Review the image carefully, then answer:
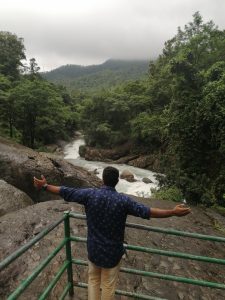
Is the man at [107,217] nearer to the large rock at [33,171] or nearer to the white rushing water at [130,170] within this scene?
the large rock at [33,171]

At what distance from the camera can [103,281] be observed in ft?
13.9

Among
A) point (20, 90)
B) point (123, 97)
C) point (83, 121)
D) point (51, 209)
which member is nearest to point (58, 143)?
point (83, 121)

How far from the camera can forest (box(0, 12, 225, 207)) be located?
18.0 m

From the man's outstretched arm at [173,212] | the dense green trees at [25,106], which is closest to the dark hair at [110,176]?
the man's outstretched arm at [173,212]

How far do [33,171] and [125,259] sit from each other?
9093 millimetres

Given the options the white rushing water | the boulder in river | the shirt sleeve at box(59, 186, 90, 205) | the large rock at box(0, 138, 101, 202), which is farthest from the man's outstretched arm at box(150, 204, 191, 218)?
the boulder in river

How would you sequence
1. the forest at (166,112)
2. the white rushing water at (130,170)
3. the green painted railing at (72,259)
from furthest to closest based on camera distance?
the white rushing water at (130,170), the forest at (166,112), the green painted railing at (72,259)

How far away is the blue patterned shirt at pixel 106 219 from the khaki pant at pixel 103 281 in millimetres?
136

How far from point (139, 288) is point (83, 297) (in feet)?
4.85

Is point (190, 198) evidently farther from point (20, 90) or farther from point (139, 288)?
point (20, 90)

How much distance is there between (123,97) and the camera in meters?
39.2

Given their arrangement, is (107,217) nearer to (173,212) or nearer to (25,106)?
(173,212)

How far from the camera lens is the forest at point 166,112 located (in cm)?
1798

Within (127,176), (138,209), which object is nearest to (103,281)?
(138,209)
